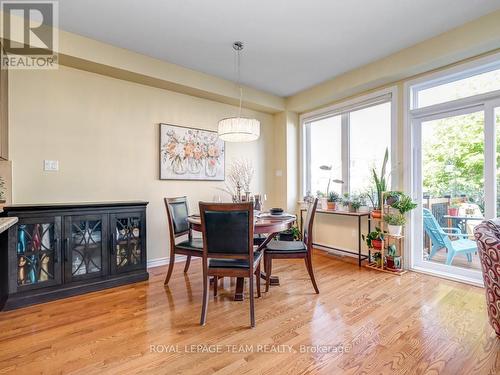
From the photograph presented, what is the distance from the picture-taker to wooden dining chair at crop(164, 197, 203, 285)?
2.67 m

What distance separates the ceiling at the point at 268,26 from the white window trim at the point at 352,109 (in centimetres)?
54

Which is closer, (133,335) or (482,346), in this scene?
(482,346)

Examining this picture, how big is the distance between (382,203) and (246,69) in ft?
8.23

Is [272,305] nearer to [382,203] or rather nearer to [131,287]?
[131,287]

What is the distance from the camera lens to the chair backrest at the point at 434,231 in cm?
309

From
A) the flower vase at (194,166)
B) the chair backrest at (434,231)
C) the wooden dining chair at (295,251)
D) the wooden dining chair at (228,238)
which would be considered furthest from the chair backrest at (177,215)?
the chair backrest at (434,231)

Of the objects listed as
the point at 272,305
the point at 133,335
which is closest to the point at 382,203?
the point at 272,305

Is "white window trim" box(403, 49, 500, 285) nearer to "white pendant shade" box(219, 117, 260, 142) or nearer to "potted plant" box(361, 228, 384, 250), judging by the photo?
"potted plant" box(361, 228, 384, 250)

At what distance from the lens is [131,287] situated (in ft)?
9.11

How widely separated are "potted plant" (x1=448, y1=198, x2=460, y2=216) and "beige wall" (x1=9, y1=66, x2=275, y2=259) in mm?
3085

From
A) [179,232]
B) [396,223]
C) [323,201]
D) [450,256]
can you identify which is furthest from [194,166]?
[450,256]

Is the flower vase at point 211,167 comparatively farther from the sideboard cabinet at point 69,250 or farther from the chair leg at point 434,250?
the chair leg at point 434,250

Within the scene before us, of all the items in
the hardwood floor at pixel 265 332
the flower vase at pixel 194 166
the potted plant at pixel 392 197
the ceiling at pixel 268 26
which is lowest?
the hardwood floor at pixel 265 332

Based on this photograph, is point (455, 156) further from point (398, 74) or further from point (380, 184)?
point (398, 74)
